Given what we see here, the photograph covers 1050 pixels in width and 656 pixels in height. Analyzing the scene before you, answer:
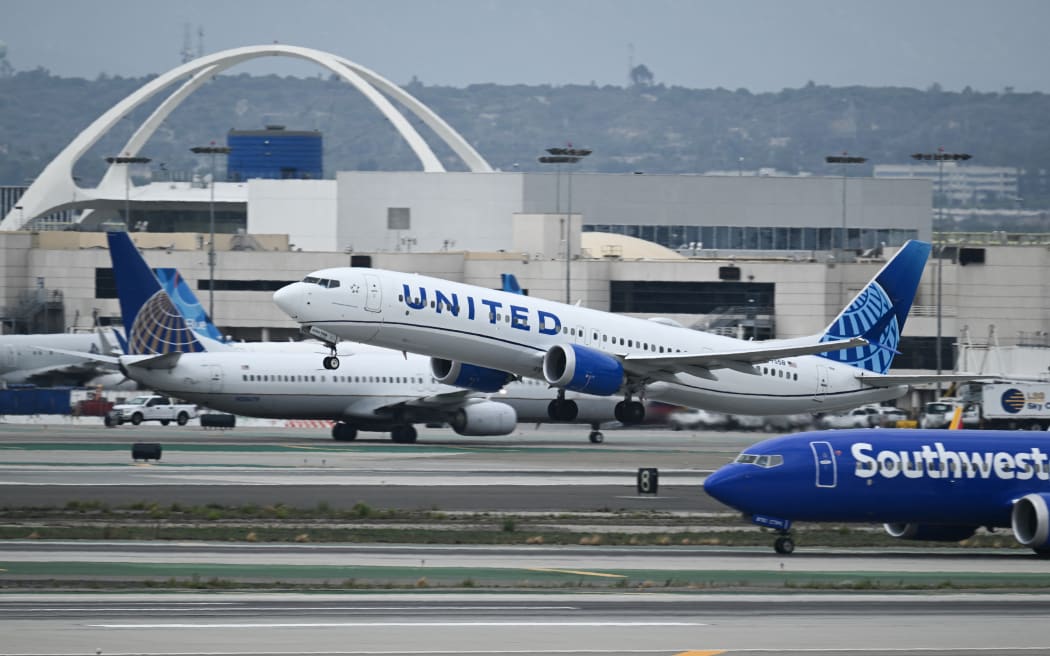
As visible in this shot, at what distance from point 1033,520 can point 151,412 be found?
70.3 metres

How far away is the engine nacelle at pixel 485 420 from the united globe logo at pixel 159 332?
14.4 m

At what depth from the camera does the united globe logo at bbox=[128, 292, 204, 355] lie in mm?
81562

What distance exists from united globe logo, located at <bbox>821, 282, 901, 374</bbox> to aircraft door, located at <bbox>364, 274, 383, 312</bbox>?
2090 centimetres

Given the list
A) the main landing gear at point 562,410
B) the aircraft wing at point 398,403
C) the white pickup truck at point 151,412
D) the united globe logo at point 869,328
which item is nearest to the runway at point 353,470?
the aircraft wing at point 398,403

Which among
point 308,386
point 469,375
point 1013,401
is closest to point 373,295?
point 469,375

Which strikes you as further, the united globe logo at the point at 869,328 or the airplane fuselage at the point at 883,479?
the united globe logo at the point at 869,328

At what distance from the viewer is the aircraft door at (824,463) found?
4000cm

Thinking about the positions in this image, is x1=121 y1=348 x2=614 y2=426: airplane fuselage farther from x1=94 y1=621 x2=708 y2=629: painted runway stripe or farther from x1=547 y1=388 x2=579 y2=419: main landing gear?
x1=94 y1=621 x2=708 y2=629: painted runway stripe

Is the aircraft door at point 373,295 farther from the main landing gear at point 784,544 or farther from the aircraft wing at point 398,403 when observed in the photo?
the aircraft wing at point 398,403

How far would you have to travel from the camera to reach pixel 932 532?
4203cm

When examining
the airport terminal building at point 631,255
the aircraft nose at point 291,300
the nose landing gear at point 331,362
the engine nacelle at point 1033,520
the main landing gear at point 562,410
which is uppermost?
the airport terminal building at point 631,255

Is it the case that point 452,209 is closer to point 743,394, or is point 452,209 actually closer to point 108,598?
point 743,394

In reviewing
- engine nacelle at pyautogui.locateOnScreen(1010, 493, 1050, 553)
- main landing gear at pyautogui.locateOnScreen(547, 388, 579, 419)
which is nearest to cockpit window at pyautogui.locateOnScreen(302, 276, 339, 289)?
main landing gear at pyautogui.locateOnScreen(547, 388, 579, 419)

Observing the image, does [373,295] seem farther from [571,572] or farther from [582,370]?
[571,572]
